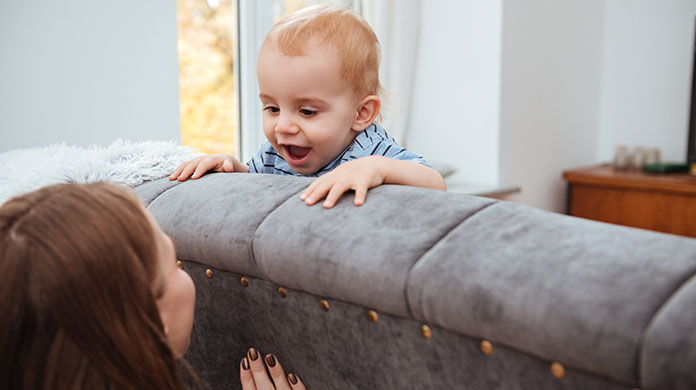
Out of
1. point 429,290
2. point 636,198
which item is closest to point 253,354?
point 429,290

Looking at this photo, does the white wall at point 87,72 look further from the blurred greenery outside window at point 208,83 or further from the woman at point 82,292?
the blurred greenery outside window at point 208,83

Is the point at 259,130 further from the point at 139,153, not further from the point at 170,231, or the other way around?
the point at 170,231

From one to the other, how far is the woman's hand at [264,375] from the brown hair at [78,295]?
0.68ft

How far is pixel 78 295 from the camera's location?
1.61 feet

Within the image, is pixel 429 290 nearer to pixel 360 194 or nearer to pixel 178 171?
pixel 360 194

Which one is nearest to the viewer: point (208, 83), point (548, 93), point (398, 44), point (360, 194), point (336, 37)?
point (360, 194)

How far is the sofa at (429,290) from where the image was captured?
42 cm

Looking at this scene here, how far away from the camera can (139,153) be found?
1.08m

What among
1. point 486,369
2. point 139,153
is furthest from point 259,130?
point 486,369

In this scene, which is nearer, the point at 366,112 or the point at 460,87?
the point at 366,112

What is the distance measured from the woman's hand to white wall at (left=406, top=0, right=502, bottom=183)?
2.40 metres

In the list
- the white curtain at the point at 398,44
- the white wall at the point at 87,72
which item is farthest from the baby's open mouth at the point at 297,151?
the white curtain at the point at 398,44

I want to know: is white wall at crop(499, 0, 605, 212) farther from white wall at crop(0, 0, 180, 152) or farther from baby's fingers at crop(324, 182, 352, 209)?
baby's fingers at crop(324, 182, 352, 209)

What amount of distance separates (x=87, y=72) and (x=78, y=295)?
1621mm
